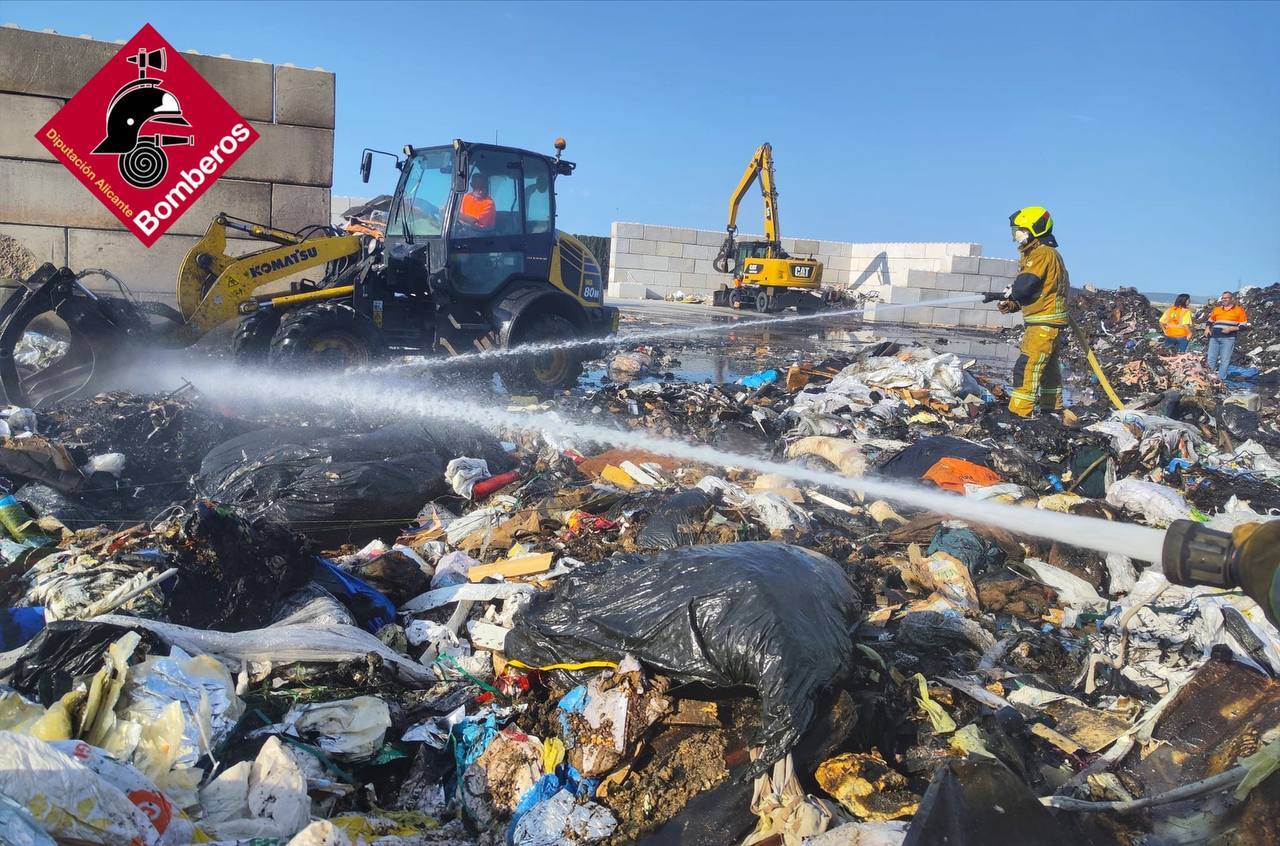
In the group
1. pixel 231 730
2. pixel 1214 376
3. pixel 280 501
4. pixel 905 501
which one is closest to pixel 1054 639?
pixel 905 501

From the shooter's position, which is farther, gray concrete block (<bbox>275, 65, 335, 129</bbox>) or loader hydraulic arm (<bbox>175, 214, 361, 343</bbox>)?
gray concrete block (<bbox>275, 65, 335, 129</bbox>)

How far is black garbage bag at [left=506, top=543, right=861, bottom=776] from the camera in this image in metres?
2.23

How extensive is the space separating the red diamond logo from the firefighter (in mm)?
7745

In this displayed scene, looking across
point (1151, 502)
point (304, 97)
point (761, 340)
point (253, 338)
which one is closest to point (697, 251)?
point (761, 340)

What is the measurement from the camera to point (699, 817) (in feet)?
7.34

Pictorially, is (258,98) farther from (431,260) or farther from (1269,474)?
(1269,474)

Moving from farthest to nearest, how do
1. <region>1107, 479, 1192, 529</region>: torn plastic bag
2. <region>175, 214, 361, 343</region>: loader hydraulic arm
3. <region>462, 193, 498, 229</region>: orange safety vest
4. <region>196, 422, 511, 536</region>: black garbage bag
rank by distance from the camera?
<region>462, 193, 498, 229</region>: orange safety vest, <region>175, 214, 361, 343</region>: loader hydraulic arm, <region>1107, 479, 1192, 529</region>: torn plastic bag, <region>196, 422, 511, 536</region>: black garbage bag

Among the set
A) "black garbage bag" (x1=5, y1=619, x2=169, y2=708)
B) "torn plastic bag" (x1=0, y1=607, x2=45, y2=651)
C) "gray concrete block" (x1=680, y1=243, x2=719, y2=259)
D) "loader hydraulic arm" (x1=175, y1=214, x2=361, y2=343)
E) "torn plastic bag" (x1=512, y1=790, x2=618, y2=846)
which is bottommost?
"torn plastic bag" (x1=512, y1=790, x2=618, y2=846)

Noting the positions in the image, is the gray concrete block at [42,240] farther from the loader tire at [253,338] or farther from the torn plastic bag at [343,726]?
the torn plastic bag at [343,726]

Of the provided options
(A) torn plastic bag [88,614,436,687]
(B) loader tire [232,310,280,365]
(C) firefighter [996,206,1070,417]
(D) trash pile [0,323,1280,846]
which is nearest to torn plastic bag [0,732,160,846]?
(D) trash pile [0,323,1280,846]

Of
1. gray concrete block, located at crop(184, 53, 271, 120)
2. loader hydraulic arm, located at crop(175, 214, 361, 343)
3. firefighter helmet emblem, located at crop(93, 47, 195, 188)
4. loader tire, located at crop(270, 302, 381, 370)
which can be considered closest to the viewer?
loader tire, located at crop(270, 302, 381, 370)

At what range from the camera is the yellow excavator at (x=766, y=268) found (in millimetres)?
21781

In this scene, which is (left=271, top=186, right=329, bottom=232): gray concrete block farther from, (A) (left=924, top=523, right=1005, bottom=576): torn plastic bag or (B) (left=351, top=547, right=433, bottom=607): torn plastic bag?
(A) (left=924, top=523, right=1005, bottom=576): torn plastic bag

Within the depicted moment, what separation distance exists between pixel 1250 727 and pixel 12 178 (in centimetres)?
1036
